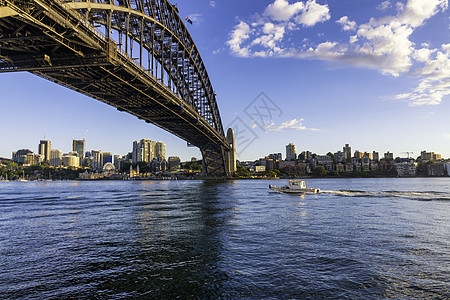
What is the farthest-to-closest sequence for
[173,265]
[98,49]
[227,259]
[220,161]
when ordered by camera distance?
1. [220,161]
2. [98,49]
3. [227,259]
4. [173,265]

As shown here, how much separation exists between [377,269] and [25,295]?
14.5 meters

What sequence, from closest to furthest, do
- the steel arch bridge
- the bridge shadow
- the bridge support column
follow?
the bridge shadow < the steel arch bridge < the bridge support column

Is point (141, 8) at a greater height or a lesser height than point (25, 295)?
greater

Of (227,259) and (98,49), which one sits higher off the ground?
(98,49)

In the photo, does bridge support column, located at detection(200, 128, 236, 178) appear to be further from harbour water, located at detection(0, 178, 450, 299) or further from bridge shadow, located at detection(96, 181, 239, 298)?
bridge shadow, located at detection(96, 181, 239, 298)

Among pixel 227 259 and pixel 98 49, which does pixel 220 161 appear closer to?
pixel 98 49

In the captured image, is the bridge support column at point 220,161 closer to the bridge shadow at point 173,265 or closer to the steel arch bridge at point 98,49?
the steel arch bridge at point 98,49

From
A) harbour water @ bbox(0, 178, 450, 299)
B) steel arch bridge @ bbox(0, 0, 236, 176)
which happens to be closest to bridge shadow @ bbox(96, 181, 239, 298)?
harbour water @ bbox(0, 178, 450, 299)

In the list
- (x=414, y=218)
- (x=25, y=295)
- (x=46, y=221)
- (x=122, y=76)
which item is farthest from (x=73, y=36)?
(x=414, y=218)

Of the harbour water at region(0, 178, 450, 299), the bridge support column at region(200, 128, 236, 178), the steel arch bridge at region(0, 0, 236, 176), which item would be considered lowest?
the harbour water at region(0, 178, 450, 299)

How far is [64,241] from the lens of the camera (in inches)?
717

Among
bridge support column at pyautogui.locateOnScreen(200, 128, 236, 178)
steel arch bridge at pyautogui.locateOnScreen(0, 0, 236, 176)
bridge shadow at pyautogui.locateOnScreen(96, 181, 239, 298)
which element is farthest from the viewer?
bridge support column at pyautogui.locateOnScreen(200, 128, 236, 178)

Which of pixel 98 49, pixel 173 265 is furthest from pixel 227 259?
pixel 98 49

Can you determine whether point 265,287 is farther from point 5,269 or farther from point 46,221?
point 46,221
